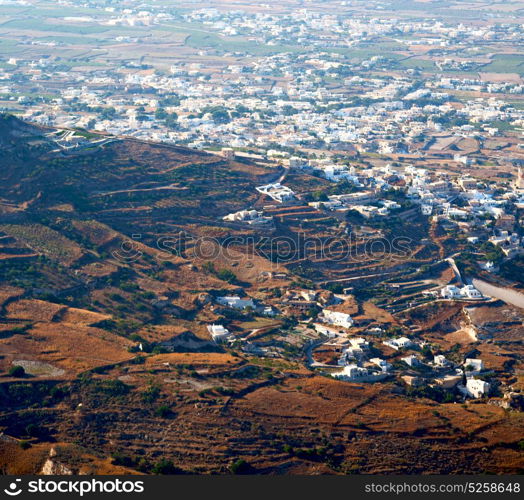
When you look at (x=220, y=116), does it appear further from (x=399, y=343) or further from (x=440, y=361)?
(x=440, y=361)

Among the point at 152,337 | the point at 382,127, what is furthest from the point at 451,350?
the point at 382,127

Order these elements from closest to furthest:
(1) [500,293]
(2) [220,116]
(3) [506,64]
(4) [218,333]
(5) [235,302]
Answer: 1. (4) [218,333]
2. (5) [235,302]
3. (1) [500,293]
4. (2) [220,116]
5. (3) [506,64]

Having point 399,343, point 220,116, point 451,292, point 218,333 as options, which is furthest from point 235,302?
point 220,116

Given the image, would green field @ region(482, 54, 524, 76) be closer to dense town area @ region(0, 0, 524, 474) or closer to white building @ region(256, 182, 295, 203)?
dense town area @ region(0, 0, 524, 474)

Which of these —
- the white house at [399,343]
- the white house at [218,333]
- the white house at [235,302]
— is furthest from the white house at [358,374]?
the white house at [235,302]

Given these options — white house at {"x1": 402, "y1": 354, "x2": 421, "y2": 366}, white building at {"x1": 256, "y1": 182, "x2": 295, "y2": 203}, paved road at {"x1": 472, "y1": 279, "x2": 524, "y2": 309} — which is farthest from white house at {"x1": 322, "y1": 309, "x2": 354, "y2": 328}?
white building at {"x1": 256, "y1": 182, "x2": 295, "y2": 203}

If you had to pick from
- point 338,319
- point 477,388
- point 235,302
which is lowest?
point 338,319

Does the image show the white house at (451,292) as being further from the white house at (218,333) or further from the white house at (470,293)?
the white house at (218,333)

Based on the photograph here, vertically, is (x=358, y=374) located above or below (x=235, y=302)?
above

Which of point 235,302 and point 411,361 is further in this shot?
point 235,302
